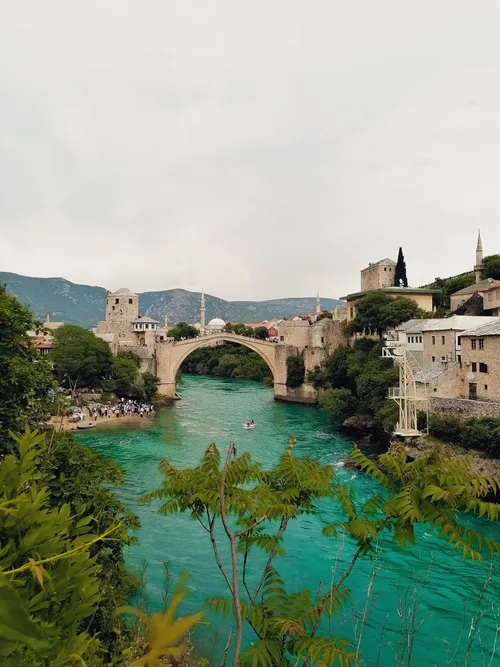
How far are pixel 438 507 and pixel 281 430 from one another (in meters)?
23.0

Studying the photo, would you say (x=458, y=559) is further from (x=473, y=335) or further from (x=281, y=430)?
(x=281, y=430)

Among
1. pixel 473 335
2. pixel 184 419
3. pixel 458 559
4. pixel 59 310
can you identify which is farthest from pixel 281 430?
pixel 59 310

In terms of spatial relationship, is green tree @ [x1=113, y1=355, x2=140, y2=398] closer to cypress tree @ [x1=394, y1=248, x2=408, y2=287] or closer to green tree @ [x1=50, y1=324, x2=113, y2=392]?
green tree @ [x1=50, y1=324, x2=113, y2=392]

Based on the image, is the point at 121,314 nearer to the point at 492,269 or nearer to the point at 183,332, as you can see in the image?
the point at 183,332

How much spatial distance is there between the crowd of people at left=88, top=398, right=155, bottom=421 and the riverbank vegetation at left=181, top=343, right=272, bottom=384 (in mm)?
19269

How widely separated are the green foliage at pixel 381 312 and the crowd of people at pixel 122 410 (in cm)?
1602

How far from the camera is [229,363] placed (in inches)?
2172

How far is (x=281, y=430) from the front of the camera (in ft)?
84.1

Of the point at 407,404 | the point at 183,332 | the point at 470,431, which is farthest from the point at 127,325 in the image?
the point at 470,431

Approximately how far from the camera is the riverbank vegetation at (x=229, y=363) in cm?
5294

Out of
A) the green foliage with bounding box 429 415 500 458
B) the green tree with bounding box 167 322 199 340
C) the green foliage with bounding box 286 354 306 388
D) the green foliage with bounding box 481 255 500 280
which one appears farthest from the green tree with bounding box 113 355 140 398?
the green foliage with bounding box 481 255 500 280

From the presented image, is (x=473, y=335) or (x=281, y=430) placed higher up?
(x=473, y=335)

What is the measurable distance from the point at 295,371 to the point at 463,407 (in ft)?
76.0

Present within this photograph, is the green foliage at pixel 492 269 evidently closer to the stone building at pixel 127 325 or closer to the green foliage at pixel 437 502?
the stone building at pixel 127 325
